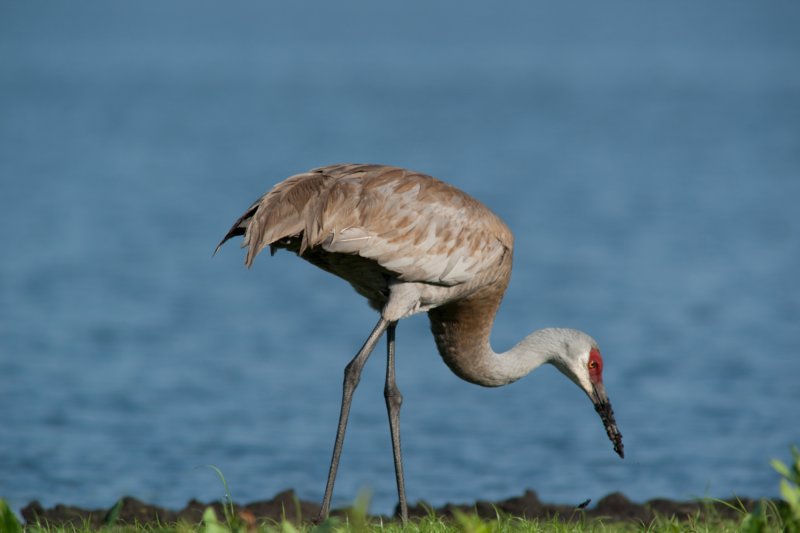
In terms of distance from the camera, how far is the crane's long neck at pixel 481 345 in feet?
26.5

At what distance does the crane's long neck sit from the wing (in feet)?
1.12

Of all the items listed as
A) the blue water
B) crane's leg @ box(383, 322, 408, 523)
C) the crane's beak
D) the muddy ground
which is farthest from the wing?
the blue water

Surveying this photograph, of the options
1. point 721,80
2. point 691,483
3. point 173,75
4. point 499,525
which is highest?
point 721,80

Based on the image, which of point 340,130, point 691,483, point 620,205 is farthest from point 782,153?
point 691,483

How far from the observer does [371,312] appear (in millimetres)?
18656

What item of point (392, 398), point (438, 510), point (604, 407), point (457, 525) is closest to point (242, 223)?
point (392, 398)

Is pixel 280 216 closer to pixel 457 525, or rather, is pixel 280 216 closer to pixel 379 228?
pixel 379 228

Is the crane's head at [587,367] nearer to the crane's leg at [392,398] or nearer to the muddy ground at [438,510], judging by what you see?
the muddy ground at [438,510]

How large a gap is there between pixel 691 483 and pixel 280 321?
7422 millimetres

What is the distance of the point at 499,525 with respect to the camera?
6.39 meters

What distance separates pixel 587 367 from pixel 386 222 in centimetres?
155

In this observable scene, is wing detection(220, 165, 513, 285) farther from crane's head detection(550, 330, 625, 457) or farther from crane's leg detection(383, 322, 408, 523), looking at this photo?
crane's head detection(550, 330, 625, 457)

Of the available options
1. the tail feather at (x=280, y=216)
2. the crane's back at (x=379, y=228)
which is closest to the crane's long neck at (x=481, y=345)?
the crane's back at (x=379, y=228)

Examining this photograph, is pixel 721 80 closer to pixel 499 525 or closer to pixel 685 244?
pixel 685 244
